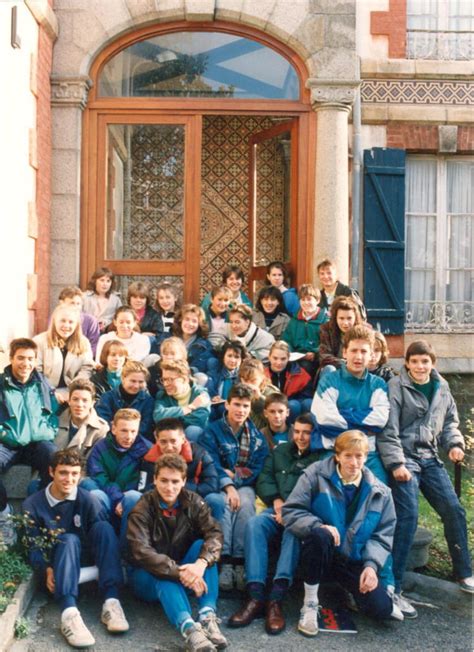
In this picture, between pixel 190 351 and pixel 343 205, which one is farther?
pixel 343 205

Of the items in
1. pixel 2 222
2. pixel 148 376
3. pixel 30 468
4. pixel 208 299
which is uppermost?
pixel 2 222

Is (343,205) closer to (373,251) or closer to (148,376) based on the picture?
(373,251)

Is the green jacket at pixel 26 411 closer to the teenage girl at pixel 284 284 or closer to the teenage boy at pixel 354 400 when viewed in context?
the teenage boy at pixel 354 400

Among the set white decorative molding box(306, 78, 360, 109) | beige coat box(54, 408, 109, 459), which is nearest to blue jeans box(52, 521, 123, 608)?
beige coat box(54, 408, 109, 459)

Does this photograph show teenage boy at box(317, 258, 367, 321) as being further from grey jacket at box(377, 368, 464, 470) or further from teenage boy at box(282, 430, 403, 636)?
teenage boy at box(282, 430, 403, 636)

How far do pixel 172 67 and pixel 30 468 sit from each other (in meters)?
5.43

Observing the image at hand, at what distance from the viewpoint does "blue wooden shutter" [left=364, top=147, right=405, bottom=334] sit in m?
10.2

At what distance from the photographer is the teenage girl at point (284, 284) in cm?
887

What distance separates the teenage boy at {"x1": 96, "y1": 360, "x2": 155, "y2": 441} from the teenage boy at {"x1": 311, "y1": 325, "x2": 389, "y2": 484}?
125cm

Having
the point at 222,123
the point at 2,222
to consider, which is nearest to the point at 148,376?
the point at 2,222

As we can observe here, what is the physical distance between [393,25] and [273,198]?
2562 mm

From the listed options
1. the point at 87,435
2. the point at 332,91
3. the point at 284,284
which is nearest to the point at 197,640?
the point at 87,435

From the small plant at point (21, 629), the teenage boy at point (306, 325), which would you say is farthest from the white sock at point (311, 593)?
the teenage boy at point (306, 325)

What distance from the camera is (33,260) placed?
873 centimetres
